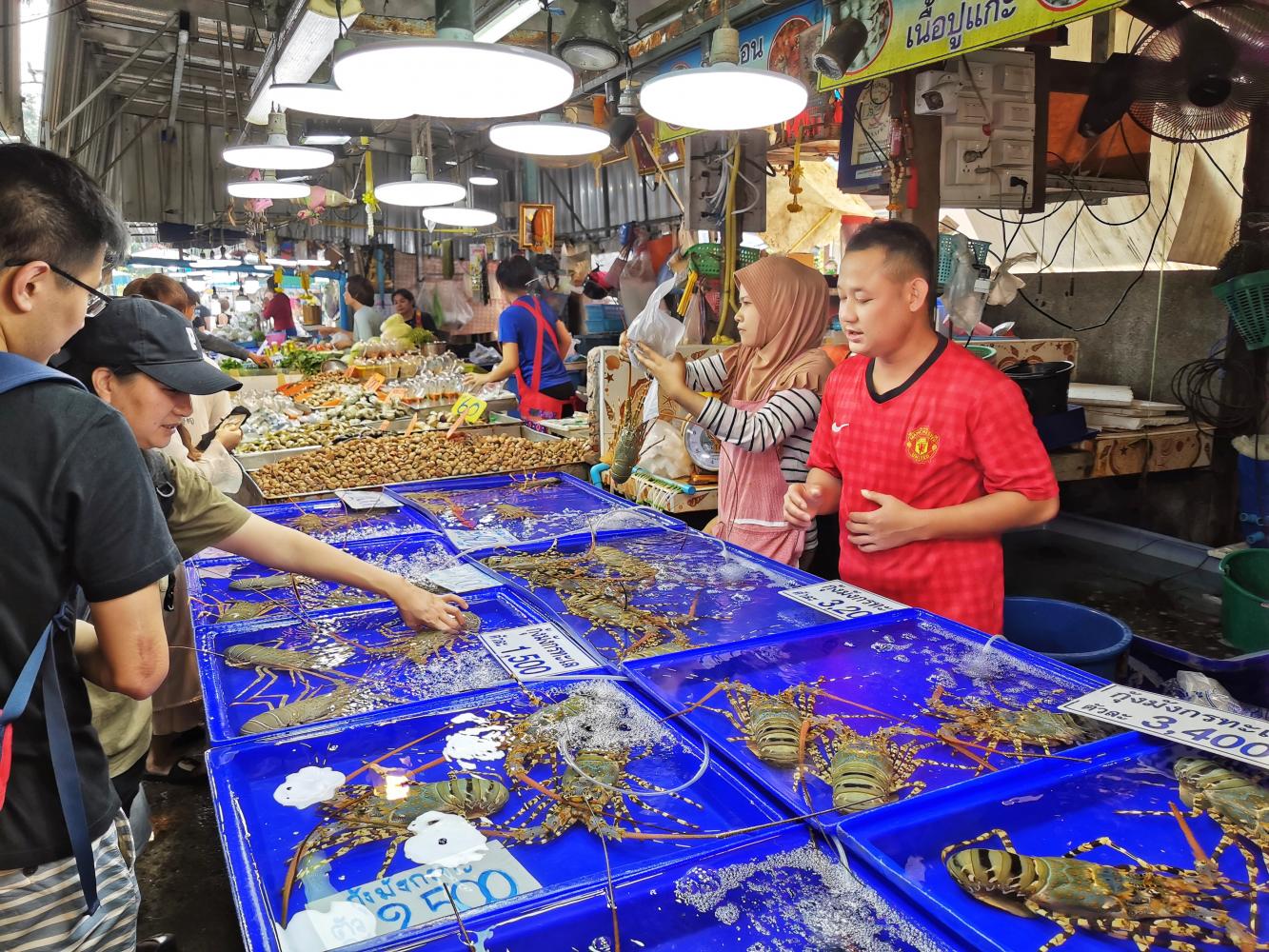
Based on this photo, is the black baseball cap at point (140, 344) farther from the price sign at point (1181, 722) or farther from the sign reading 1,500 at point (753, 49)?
the sign reading 1,500 at point (753, 49)

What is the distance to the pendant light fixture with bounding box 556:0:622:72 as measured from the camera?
3768mm

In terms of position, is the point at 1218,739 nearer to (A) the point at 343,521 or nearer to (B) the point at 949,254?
(A) the point at 343,521

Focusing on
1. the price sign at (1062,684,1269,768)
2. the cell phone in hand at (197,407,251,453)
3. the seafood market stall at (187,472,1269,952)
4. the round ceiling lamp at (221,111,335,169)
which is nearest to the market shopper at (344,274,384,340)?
the round ceiling lamp at (221,111,335,169)

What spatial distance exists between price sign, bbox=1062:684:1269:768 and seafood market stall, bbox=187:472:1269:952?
27mm

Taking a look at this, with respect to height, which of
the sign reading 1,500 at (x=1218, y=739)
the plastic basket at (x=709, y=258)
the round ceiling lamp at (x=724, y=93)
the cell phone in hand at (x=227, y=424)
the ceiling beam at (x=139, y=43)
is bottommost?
the sign reading 1,500 at (x=1218, y=739)

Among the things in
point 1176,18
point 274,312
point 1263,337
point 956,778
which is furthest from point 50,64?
point 274,312

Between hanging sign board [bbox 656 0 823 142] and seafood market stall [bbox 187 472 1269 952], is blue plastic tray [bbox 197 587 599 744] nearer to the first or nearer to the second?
seafood market stall [bbox 187 472 1269 952]

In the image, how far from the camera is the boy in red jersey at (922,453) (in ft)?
7.50

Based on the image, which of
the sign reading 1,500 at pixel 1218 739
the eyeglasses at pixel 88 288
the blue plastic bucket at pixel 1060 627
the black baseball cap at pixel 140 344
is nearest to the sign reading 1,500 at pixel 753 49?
the blue plastic bucket at pixel 1060 627

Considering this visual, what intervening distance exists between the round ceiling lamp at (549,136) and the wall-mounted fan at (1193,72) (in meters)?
2.59

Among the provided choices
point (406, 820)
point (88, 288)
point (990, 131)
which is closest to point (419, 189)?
point (990, 131)

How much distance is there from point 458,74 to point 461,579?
55.7 inches

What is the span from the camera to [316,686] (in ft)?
6.37

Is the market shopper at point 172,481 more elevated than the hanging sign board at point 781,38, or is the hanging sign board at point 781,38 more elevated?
the hanging sign board at point 781,38
